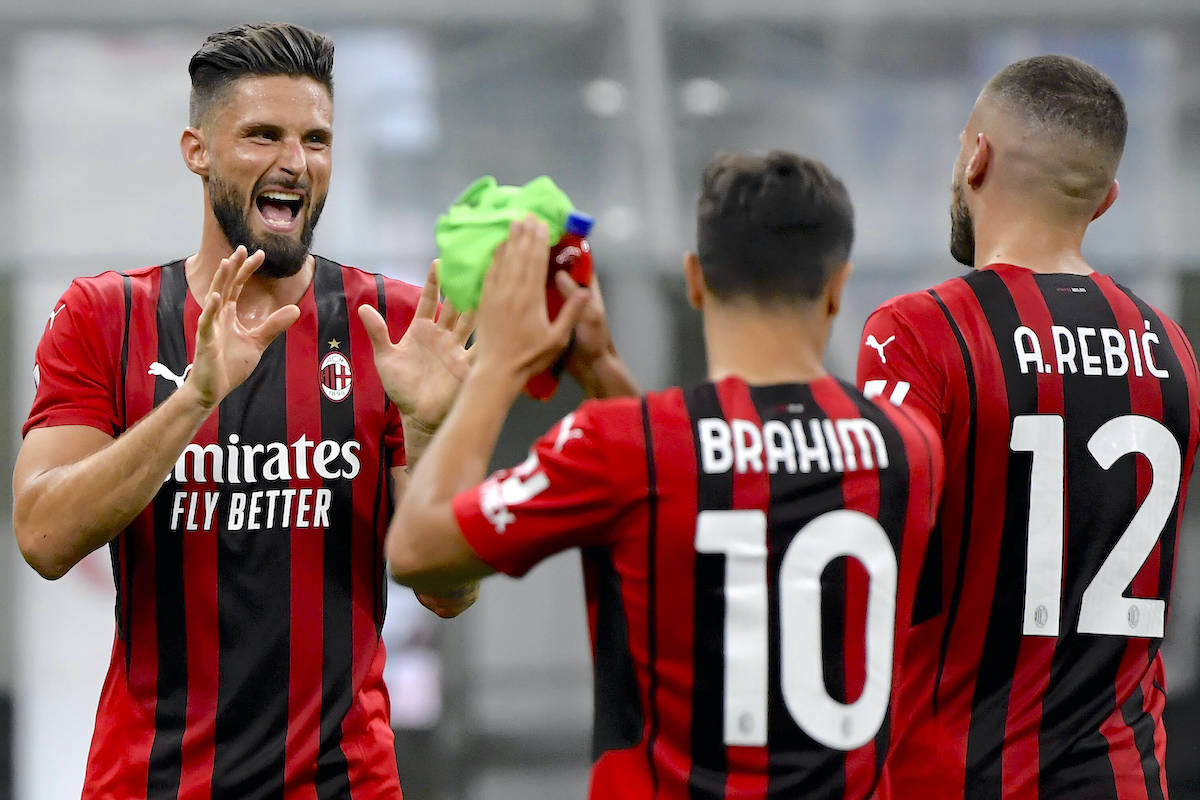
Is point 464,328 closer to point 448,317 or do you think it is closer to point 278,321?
point 448,317

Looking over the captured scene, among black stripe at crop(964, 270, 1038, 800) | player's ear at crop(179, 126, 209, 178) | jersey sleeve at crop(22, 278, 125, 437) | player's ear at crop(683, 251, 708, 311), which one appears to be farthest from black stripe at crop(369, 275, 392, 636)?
black stripe at crop(964, 270, 1038, 800)

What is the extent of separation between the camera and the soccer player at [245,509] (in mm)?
2365

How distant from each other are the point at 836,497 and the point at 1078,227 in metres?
1.01

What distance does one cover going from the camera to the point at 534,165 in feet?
22.6

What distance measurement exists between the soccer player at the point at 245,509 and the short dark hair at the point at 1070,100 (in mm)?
1117

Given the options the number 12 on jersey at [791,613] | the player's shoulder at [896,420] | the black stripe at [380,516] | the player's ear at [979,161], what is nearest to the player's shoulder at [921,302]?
the player's ear at [979,161]

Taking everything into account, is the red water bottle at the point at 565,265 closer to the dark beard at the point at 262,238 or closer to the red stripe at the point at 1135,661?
the dark beard at the point at 262,238

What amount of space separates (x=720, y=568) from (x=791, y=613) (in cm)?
11

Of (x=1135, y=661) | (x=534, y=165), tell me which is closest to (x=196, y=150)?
(x=1135, y=661)

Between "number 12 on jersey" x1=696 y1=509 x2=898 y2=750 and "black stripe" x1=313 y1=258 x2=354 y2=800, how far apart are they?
93cm

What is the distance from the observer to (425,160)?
22.2 feet

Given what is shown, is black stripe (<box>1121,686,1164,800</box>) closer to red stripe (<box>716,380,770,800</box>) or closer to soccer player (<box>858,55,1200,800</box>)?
soccer player (<box>858,55,1200,800</box>)

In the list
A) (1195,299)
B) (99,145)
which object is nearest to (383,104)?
(99,145)

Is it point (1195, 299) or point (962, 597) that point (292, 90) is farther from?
point (1195, 299)
